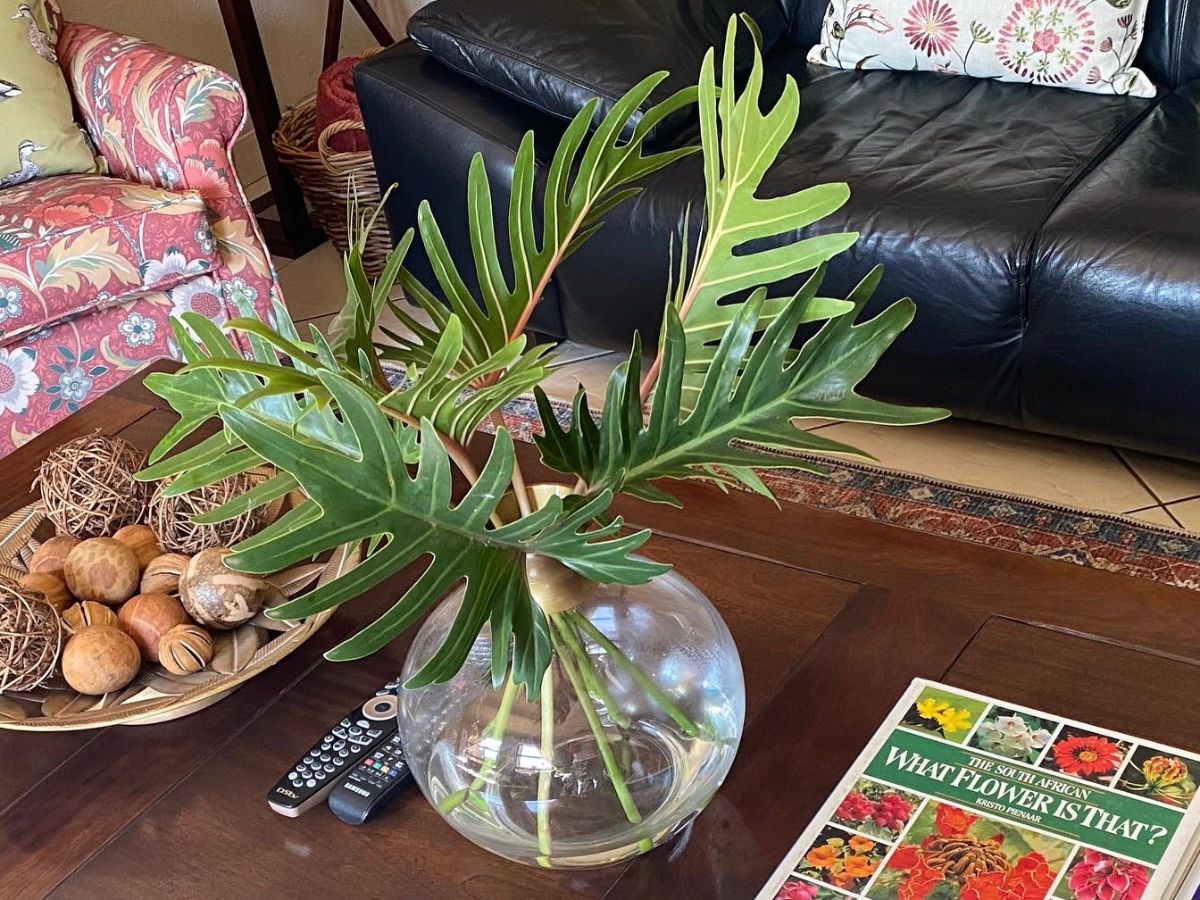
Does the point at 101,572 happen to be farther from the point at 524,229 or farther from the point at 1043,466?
the point at 1043,466

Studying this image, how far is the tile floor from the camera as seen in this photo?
177 centimetres

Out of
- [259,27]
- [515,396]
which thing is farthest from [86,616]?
[259,27]

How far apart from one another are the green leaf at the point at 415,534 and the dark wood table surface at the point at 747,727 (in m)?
0.27

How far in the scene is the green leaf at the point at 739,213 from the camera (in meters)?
0.75

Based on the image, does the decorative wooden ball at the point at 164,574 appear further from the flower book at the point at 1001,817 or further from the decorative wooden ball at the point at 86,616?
the flower book at the point at 1001,817

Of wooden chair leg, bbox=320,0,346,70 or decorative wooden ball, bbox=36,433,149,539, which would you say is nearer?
decorative wooden ball, bbox=36,433,149,539

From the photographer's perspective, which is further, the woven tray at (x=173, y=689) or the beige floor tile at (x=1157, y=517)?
the beige floor tile at (x=1157, y=517)

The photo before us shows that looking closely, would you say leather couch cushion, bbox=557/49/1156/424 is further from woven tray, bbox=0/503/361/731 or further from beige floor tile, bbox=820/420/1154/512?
woven tray, bbox=0/503/361/731

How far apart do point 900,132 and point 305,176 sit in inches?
50.5

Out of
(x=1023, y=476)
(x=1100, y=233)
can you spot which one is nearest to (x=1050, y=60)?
(x=1100, y=233)

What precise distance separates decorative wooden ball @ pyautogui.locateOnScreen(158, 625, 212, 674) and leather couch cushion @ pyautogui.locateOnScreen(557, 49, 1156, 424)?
3.45 feet

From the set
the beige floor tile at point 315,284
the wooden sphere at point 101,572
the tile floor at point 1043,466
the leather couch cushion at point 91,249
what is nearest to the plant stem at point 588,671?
the wooden sphere at point 101,572

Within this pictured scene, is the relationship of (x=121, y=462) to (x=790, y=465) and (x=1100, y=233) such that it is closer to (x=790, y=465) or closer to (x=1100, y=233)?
(x=790, y=465)

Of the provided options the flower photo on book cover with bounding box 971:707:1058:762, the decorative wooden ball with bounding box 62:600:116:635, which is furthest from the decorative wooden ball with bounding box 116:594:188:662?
the flower photo on book cover with bounding box 971:707:1058:762
